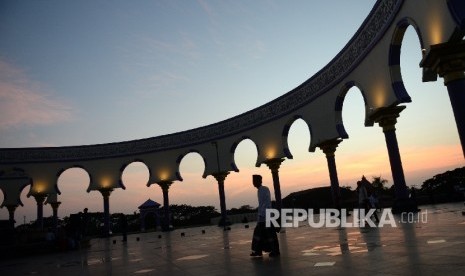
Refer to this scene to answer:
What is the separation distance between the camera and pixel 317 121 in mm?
18453

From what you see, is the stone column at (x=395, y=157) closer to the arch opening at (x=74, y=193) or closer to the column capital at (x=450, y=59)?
the column capital at (x=450, y=59)

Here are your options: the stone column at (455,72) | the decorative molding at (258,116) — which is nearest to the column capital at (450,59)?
the stone column at (455,72)

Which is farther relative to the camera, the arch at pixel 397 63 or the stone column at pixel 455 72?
the arch at pixel 397 63

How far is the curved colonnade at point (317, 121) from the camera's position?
902cm

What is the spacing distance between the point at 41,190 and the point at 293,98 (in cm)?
1879

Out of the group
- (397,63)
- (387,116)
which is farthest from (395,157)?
(397,63)

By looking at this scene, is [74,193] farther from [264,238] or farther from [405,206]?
[264,238]

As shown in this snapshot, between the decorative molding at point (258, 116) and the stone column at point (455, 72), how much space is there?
10.3 feet

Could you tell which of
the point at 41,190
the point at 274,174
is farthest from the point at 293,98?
the point at 41,190

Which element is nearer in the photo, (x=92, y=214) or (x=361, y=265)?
(x=361, y=265)

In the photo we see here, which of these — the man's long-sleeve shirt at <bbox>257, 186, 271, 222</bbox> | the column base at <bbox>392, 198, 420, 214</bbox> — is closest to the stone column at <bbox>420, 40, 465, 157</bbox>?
the column base at <bbox>392, 198, 420, 214</bbox>

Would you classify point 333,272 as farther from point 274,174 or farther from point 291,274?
point 274,174

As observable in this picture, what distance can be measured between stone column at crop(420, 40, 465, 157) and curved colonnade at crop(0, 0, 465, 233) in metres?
0.02

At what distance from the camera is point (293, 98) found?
20.3m
